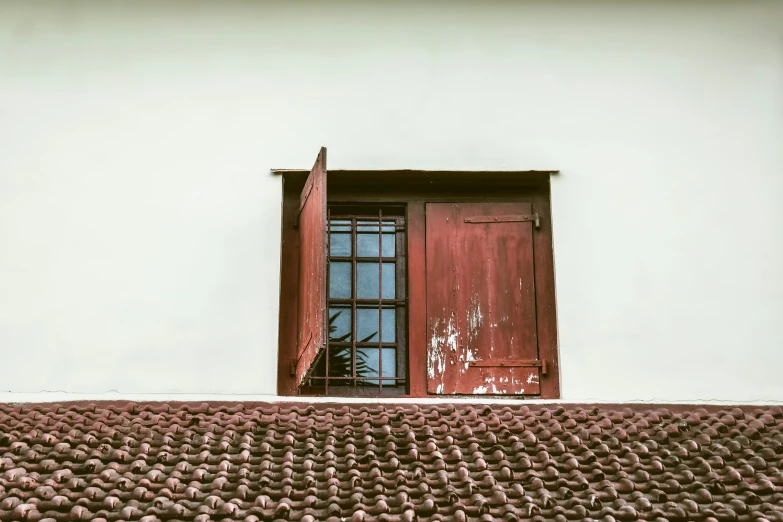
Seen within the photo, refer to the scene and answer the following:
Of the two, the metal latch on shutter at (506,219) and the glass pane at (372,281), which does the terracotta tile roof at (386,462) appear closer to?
the glass pane at (372,281)

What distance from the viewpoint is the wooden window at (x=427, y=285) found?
9672 mm

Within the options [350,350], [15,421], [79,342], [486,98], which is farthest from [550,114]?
[15,421]

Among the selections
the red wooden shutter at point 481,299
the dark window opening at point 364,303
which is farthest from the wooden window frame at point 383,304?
the red wooden shutter at point 481,299

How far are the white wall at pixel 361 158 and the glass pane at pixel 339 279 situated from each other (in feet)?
1.94

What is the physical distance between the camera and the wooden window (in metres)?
9.67

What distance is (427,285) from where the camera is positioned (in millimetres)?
9883

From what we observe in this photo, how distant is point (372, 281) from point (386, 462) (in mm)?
2603

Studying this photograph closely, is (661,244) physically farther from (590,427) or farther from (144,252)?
(144,252)

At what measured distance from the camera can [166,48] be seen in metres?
10.3

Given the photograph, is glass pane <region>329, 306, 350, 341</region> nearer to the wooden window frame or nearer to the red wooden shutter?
the wooden window frame

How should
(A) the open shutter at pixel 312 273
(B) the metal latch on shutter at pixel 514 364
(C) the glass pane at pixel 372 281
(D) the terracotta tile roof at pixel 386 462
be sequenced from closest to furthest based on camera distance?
(D) the terracotta tile roof at pixel 386 462 → (A) the open shutter at pixel 312 273 → (B) the metal latch on shutter at pixel 514 364 → (C) the glass pane at pixel 372 281

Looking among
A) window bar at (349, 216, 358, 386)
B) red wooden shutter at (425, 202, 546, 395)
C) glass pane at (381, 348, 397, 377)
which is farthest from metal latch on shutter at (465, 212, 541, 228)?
glass pane at (381, 348, 397, 377)

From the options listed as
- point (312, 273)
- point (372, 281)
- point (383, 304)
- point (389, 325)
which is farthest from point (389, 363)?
point (312, 273)

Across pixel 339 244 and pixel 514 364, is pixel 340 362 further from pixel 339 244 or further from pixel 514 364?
pixel 514 364
